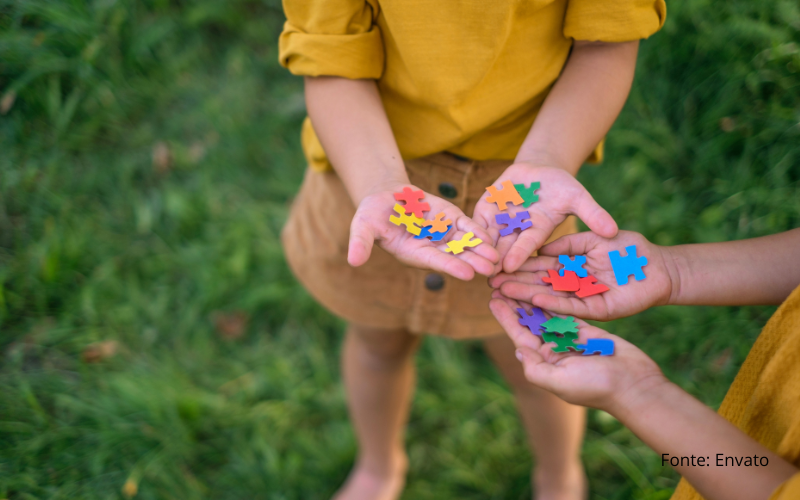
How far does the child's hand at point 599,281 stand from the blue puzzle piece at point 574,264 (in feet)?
0.05

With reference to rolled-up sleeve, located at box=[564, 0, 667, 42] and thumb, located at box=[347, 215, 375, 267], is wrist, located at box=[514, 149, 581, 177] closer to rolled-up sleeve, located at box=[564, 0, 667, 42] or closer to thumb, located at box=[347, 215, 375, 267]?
rolled-up sleeve, located at box=[564, 0, 667, 42]

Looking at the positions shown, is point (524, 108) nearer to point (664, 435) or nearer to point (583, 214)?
point (583, 214)

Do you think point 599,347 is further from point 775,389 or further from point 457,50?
point 457,50

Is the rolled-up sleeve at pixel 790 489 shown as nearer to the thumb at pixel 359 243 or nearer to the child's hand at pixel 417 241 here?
the child's hand at pixel 417 241

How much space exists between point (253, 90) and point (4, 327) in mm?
1894

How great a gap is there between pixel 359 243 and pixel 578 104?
687mm

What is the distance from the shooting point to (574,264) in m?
1.47

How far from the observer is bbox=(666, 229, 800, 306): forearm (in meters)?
1.33

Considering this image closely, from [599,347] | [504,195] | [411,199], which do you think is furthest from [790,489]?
[411,199]

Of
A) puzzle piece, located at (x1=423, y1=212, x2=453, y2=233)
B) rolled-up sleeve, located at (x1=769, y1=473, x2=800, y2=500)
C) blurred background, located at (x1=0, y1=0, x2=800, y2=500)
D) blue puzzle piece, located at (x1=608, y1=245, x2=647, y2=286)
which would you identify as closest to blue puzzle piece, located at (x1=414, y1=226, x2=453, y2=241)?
puzzle piece, located at (x1=423, y1=212, x2=453, y2=233)

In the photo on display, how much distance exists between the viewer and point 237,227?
3.00 metres

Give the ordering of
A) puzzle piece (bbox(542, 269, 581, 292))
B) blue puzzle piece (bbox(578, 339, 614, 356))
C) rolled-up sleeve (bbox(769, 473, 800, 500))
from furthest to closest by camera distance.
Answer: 1. puzzle piece (bbox(542, 269, 581, 292))
2. blue puzzle piece (bbox(578, 339, 614, 356))
3. rolled-up sleeve (bbox(769, 473, 800, 500))

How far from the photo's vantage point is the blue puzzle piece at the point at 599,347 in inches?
52.2

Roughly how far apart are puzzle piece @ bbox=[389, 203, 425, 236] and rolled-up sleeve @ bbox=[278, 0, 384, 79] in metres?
0.37
